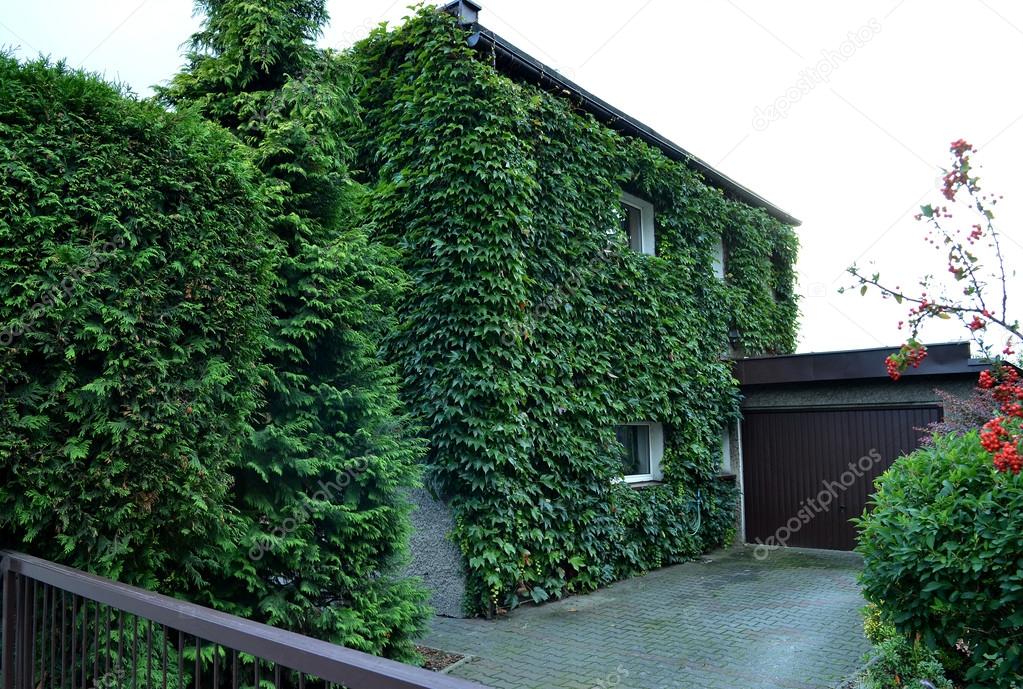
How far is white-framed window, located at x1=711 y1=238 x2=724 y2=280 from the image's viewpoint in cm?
1275

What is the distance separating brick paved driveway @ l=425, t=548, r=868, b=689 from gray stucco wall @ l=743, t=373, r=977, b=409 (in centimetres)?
312

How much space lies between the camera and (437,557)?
7711mm

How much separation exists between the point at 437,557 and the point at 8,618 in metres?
4.75

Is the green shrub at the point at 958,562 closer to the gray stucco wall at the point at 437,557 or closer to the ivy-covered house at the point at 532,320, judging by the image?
the ivy-covered house at the point at 532,320

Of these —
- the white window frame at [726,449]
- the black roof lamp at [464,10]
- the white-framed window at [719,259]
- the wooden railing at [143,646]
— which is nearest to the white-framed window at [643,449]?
the white window frame at [726,449]

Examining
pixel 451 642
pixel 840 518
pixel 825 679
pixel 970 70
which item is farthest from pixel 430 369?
pixel 840 518

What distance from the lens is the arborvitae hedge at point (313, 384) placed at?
14.8 feet

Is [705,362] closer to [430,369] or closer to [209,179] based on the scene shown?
[430,369]

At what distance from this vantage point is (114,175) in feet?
11.9

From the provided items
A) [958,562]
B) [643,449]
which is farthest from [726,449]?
[958,562]

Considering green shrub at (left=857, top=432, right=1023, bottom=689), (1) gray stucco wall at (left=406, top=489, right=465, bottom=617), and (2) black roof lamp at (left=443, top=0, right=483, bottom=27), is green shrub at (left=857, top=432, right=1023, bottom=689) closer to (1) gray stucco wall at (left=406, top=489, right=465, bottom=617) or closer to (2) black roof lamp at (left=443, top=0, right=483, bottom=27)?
(1) gray stucco wall at (left=406, top=489, right=465, bottom=617)

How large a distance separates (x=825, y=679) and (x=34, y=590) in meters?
5.33
